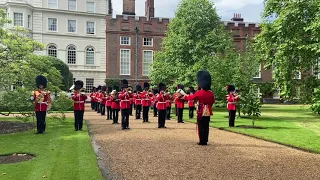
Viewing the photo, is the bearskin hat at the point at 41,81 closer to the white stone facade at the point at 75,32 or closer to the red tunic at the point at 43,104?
the red tunic at the point at 43,104

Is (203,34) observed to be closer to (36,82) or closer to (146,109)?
(146,109)

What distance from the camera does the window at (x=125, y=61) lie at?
4912 centimetres

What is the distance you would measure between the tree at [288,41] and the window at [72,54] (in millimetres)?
27535

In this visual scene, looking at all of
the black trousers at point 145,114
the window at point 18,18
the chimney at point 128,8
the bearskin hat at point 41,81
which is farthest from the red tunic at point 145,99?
the chimney at point 128,8

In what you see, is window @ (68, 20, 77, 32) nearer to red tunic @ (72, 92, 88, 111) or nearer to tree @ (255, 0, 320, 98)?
tree @ (255, 0, 320, 98)

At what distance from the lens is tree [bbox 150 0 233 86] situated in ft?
108

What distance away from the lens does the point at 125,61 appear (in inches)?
1938

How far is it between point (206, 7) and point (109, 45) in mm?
17524

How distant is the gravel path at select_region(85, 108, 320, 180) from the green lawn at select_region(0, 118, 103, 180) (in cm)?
43

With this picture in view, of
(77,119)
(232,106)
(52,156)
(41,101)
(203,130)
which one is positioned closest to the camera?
(52,156)

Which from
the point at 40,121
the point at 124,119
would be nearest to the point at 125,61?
the point at 124,119

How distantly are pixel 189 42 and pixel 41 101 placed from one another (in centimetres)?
2101

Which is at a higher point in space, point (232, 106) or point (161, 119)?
point (232, 106)

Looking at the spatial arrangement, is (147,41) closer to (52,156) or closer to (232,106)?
(232,106)
